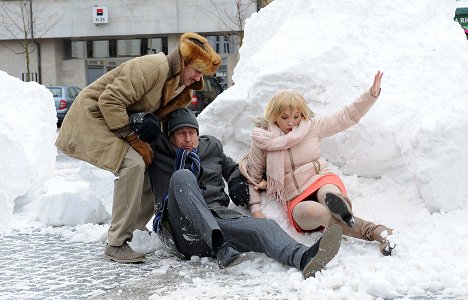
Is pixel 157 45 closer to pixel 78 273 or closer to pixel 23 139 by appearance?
pixel 23 139

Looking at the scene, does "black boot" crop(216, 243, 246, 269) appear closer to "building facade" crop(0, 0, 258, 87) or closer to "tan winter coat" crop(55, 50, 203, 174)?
"tan winter coat" crop(55, 50, 203, 174)

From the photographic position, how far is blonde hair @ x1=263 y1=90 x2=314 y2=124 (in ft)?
14.3

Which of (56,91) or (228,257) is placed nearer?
(228,257)

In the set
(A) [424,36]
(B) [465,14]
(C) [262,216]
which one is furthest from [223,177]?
(B) [465,14]

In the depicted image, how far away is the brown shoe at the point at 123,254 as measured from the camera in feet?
14.0

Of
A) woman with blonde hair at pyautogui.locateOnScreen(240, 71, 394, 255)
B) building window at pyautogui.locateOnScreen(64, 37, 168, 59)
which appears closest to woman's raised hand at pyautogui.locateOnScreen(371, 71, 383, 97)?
woman with blonde hair at pyautogui.locateOnScreen(240, 71, 394, 255)

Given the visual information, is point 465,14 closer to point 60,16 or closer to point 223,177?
point 223,177

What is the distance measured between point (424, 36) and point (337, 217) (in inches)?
86.9

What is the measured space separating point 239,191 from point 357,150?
96 cm

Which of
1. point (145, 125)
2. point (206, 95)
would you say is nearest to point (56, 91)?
point (206, 95)

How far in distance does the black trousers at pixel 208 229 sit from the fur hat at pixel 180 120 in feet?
1.38

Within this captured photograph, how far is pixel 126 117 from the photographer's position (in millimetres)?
4250

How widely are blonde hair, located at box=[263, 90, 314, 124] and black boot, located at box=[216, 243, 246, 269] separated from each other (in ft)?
3.13

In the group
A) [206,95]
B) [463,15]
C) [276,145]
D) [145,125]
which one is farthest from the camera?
[206,95]
